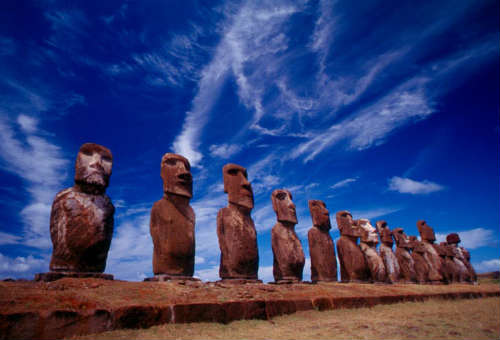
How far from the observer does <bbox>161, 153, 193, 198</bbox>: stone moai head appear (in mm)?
8562

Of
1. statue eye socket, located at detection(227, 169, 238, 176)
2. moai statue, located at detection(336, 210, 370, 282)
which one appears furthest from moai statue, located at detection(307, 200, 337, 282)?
statue eye socket, located at detection(227, 169, 238, 176)

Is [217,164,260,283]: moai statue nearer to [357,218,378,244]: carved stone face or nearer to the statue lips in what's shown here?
the statue lips

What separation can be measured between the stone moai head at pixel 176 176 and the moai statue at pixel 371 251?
929 centimetres

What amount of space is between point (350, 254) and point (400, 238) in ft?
23.8

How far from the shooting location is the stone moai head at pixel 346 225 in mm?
14555

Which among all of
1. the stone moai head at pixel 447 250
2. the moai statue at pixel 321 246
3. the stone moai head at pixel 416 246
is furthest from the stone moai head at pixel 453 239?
the moai statue at pixel 321 246

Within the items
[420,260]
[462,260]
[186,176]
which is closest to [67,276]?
[186,176]

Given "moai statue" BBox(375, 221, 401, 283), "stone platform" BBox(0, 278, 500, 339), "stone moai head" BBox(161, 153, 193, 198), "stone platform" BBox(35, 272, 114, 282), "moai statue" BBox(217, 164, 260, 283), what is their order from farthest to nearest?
"moai statue" BBox(375, 221, 401, 283) → "moai statue" BBox(217, 164, 260, 283) → "stone moai head" BBox(161, 153, 193, 198) → "stone platform" BBox(35, 272, 114, 282) → "stone platform" BBox(0, 278, 500, 339)

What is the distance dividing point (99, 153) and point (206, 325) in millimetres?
4612

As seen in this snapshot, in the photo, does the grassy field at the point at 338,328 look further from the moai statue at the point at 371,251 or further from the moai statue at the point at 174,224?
the moai statue at the point at 371,251

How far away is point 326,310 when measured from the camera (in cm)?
734

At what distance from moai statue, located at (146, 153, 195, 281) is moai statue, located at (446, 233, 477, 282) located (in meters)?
20.8

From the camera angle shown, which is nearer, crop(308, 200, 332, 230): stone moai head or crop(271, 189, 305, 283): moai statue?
crop(271, 189, 305, 283): moai statue

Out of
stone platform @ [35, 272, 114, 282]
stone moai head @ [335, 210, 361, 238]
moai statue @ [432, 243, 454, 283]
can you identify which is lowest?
stone platform @ [35, 272, 114, 282]
